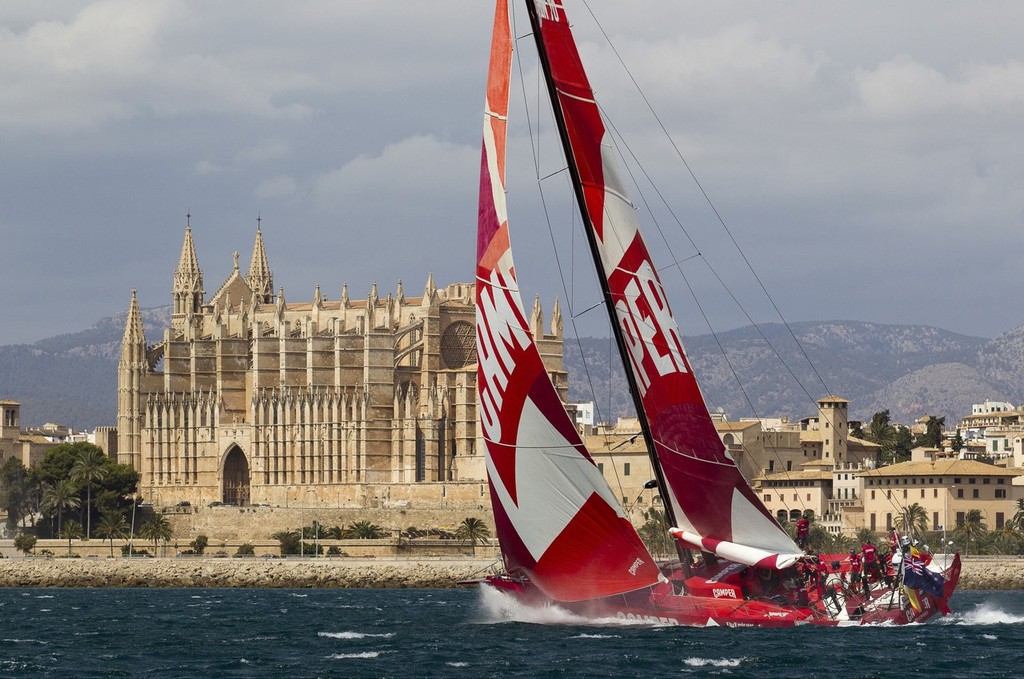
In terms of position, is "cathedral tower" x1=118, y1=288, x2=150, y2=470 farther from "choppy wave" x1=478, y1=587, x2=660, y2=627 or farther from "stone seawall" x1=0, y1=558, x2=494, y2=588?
"choppy wave" x1=478, y1=587, x2=660, y2=627

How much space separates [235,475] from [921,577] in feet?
270

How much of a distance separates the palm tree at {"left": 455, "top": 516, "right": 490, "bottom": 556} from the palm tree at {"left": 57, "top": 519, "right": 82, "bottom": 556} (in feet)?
60.2

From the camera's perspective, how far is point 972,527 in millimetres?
94750

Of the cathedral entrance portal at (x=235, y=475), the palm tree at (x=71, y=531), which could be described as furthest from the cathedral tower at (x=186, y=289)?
the palm tree at (x=71, y=531)

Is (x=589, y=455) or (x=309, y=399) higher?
(x=309, y=399)

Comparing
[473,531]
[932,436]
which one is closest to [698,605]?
[473,531]

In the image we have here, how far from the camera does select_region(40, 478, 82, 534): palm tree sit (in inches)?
4392

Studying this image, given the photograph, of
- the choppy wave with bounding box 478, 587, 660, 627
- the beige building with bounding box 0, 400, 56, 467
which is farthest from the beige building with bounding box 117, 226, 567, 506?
the choppy wave with bounding box 478, 587, 660, 627

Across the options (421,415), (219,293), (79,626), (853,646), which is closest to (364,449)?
(421,415)

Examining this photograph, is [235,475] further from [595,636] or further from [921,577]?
[921,577]

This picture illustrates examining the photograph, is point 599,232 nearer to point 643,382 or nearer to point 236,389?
point 643,382

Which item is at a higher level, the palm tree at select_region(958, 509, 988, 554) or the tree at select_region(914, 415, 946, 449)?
the tree at select_region(914, 415, 946, 449)

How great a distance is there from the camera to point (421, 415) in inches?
4454

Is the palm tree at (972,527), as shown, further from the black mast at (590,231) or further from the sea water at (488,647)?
the black mast at (590,231)
